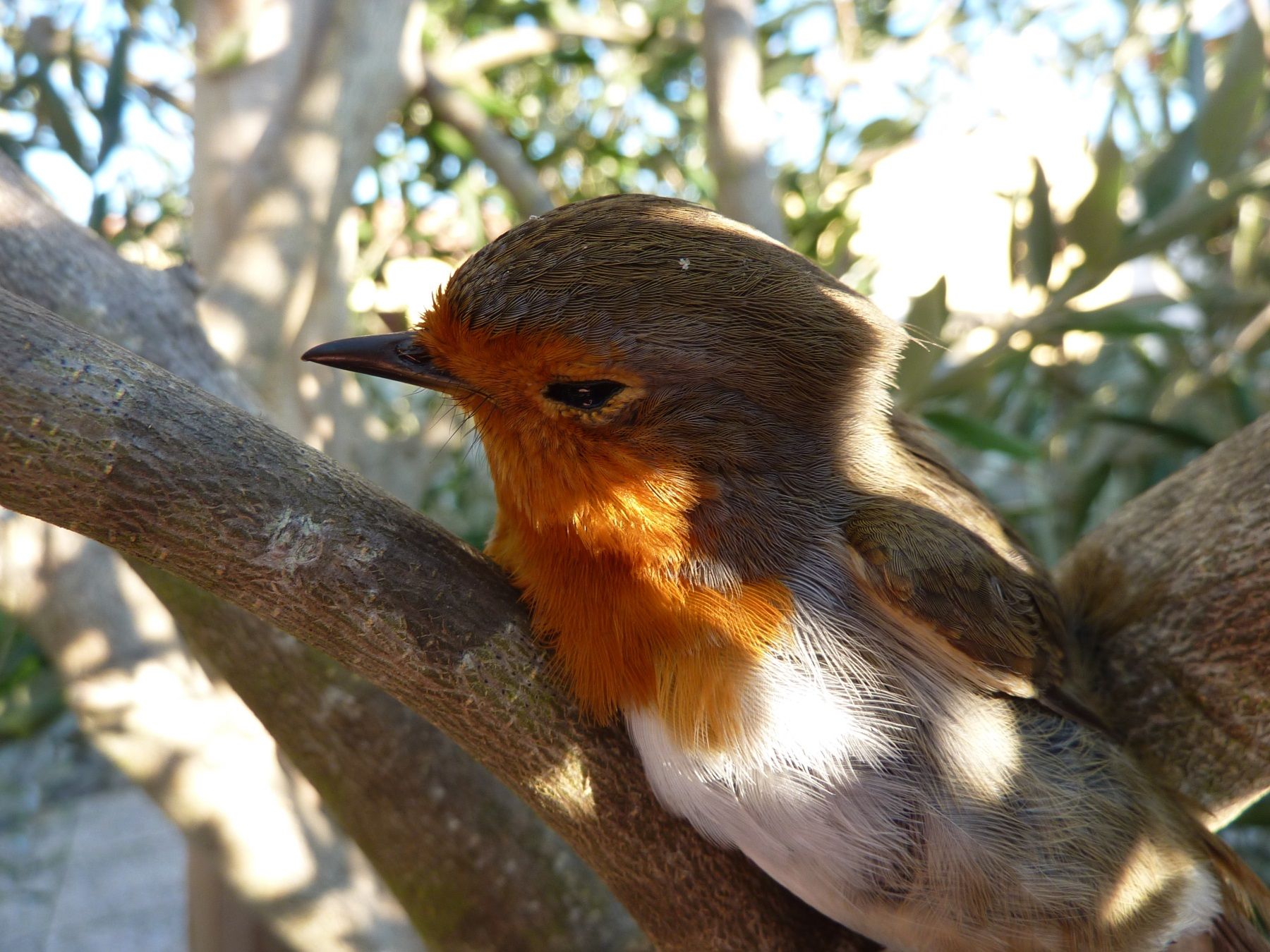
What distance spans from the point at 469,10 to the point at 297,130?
1.49 m

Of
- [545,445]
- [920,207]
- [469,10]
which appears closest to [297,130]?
[469,10]

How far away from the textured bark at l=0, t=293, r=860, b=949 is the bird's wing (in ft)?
1.26

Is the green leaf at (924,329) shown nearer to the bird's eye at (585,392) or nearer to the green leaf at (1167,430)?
the green leaf at (1167,430)

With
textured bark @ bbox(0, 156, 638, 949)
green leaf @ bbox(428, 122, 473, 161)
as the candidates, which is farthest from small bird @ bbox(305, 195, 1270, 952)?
green leaf @ bbox(428, 122, 473, 161)

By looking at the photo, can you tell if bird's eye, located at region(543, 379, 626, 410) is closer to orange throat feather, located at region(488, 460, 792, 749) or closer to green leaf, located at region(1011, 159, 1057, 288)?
orange throat feather, located at region(488, 460, 792, 749)

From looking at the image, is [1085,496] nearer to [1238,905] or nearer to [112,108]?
[1238,905]

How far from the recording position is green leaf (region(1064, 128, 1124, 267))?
2.26m

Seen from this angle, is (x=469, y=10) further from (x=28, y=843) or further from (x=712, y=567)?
(x=28, y=843)

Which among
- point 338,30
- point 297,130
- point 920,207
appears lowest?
point 297,130

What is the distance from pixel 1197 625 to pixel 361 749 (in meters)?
1.26

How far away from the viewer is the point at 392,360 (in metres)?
1.28

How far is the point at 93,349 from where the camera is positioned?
35.9 inches

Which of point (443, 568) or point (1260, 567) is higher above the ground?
point (1260, 567)

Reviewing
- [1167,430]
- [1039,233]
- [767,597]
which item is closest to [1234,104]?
[1039,233]
